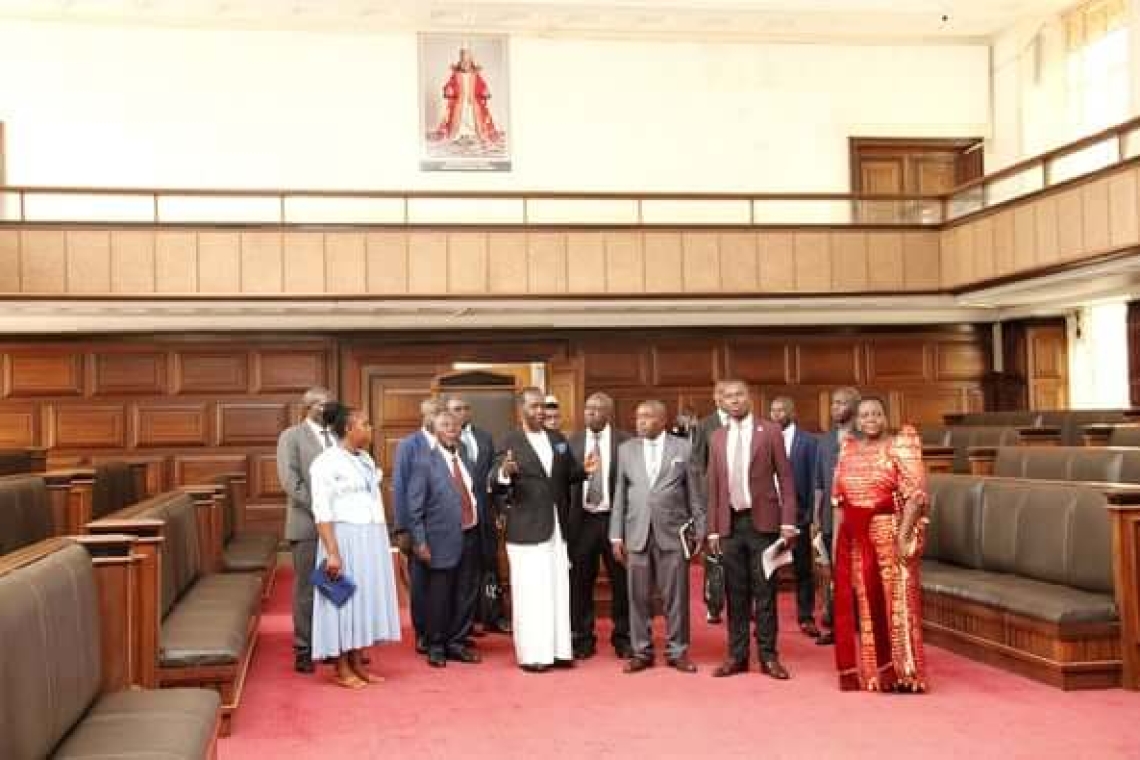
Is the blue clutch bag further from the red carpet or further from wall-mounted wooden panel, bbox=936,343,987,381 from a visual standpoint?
wall-mounted wooden panel, bbox=936,343,987,381

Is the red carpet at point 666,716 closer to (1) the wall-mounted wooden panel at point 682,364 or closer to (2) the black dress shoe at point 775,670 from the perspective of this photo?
(2) the black dress shoe at point 775,670

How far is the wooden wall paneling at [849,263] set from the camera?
42.0 ft

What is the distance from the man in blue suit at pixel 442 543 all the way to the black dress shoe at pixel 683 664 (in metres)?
1.06

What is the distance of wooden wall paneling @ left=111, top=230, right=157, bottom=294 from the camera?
1161 cm

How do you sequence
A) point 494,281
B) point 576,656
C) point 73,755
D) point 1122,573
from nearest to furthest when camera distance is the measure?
1. point 73,755
2. point 1122,573
3. point 576,656
4. point 494,281

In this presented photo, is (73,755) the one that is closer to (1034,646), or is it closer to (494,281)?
(1034,646)

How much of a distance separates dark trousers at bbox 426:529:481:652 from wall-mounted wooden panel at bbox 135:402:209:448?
21.3 ft

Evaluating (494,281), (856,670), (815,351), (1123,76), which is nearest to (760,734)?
(856,670)

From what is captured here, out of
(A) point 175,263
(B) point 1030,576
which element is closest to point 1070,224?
(B) point 1030,576

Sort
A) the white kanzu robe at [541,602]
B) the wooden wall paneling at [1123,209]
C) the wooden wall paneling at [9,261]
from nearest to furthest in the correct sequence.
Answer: the white kanzu robe at [541,602] → the wooden wall paneling at [1123,209] → the wooden wall paneling at [9,261]

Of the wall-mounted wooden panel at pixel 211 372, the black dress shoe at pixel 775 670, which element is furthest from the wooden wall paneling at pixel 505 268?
the black dress shoe at pixel 775 670

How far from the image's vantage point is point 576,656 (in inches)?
271

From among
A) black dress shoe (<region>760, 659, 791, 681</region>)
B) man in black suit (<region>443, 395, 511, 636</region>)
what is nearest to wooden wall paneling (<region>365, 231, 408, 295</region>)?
man in black suit (<region>443, 395, 511, 636</region>)

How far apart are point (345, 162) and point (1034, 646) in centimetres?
954
